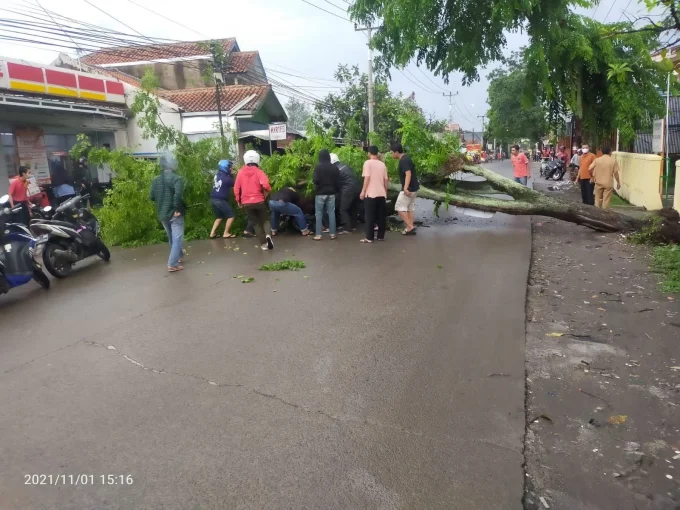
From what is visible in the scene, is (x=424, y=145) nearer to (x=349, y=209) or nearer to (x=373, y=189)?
(x=349, y=209)

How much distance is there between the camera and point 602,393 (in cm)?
417

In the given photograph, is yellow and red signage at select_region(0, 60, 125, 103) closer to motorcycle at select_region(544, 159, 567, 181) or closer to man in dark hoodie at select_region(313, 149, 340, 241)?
man in dark hoodie at select_region(313, 149, 340, 241)

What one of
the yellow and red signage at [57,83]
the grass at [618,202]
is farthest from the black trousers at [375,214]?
the yellow and red signage at [57,83]

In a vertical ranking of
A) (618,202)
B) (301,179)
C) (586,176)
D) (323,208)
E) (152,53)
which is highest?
(152,53)

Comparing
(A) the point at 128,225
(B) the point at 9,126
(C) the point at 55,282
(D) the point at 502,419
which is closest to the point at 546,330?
(D) the point at 502,419

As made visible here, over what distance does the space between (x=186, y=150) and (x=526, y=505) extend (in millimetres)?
10952

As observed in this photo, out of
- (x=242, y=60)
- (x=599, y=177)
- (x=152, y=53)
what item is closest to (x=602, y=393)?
(x=599, y=177)

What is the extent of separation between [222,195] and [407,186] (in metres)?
3.62

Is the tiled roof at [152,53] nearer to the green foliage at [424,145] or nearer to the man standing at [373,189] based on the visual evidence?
the green foliage at [424,145]

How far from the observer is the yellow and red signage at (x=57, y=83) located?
15297mm

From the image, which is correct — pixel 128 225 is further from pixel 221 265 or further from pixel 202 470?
pixel 202 470

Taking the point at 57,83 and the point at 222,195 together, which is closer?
the point at 222,195

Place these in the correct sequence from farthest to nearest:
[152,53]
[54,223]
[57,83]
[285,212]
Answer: [152,53]
[57,83]
[285,212]
[54,223]

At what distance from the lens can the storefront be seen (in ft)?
51.3
